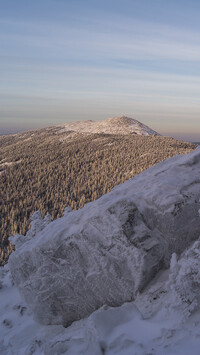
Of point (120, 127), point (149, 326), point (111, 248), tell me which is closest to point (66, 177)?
point (111, 248)

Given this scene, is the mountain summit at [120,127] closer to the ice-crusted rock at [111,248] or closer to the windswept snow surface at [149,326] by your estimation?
the ice-crusted rock at [111,248]

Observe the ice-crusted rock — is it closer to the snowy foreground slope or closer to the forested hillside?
the snowy foreground slope

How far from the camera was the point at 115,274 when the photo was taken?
12.4ft

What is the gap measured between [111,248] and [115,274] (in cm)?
35

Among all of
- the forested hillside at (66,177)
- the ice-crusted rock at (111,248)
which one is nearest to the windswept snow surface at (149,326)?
the ice-crusted rock at (111,248)

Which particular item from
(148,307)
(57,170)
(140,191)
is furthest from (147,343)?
(57,170)

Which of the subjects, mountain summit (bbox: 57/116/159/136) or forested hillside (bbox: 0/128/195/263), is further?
mountain summit (bbox: 57/116/159/136)

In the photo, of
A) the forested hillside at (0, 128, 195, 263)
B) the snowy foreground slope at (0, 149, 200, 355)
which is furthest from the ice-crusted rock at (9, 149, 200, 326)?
the forested hillside at (0, 128, 195, 263)

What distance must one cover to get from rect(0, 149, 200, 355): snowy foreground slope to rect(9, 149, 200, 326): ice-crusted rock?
14mm

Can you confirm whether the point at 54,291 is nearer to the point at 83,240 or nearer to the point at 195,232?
the point at 83,240

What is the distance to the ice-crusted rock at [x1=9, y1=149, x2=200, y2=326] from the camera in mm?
3727

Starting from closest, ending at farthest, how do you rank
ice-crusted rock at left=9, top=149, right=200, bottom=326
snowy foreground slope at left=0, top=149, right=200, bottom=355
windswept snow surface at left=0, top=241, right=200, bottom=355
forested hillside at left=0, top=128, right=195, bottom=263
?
windswept snow surface at left=0, top=241, right=200, bottom=355 < snowy foreground slope at left=0, top=149, right=200, bottom=355 < ice-crusted rock at left=9, top=149, right=200, bottom=326 < forested hillside at left=0, top=128, right=195, bottom=263

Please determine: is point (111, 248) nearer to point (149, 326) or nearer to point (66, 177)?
point (149, 326)

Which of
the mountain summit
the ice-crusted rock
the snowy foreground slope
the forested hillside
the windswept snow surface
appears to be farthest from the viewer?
the mountain summit
